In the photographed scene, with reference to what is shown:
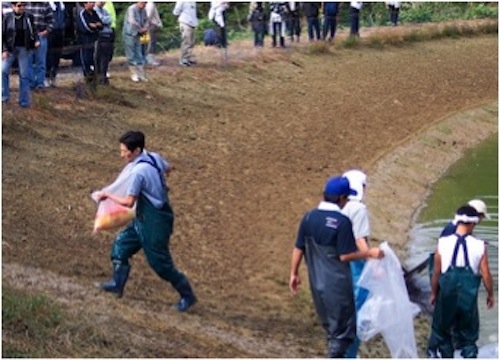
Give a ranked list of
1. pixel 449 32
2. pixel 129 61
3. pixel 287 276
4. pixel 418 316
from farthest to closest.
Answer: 1. pixel 449 32
2. pixel 129 61
3. pixel 287 276
4. pixel 418 316

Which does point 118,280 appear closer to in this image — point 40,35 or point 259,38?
point 40,35

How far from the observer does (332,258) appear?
27.5ft

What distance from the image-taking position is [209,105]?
20.6m

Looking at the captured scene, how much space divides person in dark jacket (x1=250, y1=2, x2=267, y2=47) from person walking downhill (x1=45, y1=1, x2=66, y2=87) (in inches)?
307

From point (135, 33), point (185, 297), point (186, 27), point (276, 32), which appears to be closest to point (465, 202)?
point (135, 33)

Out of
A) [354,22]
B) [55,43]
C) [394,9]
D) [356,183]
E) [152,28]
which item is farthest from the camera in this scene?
[394,9]

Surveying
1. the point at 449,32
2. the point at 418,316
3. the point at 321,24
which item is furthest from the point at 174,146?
the point at 449,32

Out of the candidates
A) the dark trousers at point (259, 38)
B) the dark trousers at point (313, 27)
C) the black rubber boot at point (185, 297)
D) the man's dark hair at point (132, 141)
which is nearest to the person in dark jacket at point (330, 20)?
the dark trousers at point (313, 27)

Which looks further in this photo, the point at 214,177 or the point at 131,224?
the point at 214,177

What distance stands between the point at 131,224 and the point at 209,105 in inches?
426

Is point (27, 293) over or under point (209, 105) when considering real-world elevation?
over

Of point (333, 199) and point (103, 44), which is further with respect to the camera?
point (103, 44)

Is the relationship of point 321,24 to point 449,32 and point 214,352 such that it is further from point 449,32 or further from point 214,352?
point 214,352

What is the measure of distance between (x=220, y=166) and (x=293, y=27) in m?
12.3
